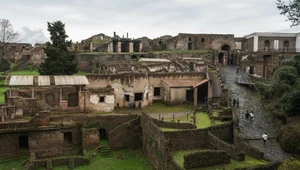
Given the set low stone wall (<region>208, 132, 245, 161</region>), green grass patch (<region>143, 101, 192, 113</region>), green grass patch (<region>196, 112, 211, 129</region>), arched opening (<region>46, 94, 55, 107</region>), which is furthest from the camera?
green grass patch (<region>143, 101, 192, 113</region>)

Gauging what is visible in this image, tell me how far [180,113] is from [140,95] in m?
5.22

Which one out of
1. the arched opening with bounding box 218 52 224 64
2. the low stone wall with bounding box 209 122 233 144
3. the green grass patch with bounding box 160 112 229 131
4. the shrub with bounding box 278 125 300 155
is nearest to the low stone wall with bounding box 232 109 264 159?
the low stone wall with bounding box 209 122 233 144

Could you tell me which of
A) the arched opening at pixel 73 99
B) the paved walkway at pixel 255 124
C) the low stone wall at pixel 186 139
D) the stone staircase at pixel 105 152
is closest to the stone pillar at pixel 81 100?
the arched opening at pixel 73 99

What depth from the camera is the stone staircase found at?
2517 centimetres

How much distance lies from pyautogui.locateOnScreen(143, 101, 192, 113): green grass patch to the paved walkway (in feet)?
16.6

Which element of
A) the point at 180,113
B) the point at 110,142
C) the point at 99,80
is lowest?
the point at 110,142

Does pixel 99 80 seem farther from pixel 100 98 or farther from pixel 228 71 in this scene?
pixel 228 71

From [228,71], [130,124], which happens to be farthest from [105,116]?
[228,71]

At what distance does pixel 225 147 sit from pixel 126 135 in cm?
873

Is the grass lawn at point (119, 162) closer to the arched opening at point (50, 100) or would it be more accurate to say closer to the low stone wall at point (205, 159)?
the low stone wall at point (205, 159)

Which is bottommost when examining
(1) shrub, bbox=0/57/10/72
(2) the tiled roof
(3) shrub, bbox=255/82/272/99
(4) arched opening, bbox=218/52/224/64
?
(3) shrub, bbox=255/82/272/99

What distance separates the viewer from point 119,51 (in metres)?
53.6

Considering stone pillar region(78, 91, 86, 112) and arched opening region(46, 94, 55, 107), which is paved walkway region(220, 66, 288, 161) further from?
arched opening region(46, 94, 55, 107)

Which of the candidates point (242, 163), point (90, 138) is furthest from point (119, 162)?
point (242, 163)
